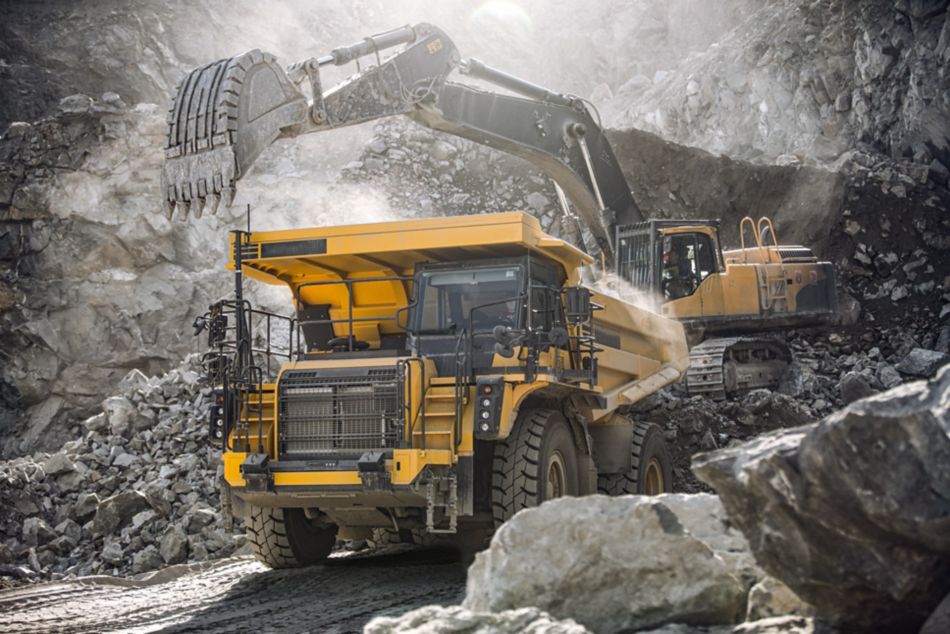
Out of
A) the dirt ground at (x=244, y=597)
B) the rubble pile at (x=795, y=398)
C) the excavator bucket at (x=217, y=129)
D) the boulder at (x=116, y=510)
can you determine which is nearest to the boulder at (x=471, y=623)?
the dirt ground at (x=244, y=597)

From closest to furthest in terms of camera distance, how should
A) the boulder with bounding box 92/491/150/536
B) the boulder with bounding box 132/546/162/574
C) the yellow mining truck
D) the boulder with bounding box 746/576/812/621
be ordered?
the boulder with bounding box 746/576/812/621
the yellow mining truck
the boulder with bounding box 132/546/162/574
the boulder with bounding box 92/491/150/536

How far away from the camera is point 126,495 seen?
12.6 m

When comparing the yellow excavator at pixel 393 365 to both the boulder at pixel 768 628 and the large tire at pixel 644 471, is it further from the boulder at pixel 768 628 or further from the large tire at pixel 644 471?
the boulder at pixel 768 628

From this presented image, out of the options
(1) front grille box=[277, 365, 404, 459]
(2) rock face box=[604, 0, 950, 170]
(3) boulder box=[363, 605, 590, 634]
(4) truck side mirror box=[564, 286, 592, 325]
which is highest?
(2) rock face box=[604, 0, 950, 170]

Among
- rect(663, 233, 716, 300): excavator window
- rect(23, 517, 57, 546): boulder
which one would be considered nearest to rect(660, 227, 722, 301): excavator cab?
rect(663, 233, 716, 300): excavator window

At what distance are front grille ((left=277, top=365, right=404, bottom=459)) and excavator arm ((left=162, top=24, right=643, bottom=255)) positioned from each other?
6.52 feet

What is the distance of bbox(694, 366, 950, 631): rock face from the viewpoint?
3.58 meters

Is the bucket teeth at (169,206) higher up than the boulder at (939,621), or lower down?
higher up

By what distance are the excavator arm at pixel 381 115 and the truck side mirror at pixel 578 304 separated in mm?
3113

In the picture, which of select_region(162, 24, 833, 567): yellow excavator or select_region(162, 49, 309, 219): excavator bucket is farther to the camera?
select_region(162, 49, 309, 219): excavator bucket

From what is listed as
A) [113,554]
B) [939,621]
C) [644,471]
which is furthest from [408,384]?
[939,621]

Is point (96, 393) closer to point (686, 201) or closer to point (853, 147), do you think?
point (686, 201)

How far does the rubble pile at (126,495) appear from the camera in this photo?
11641mm

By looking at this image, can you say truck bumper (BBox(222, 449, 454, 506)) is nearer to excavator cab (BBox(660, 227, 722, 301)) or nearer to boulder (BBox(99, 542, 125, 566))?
boulder (BBox(99, 542, 125, 566))
